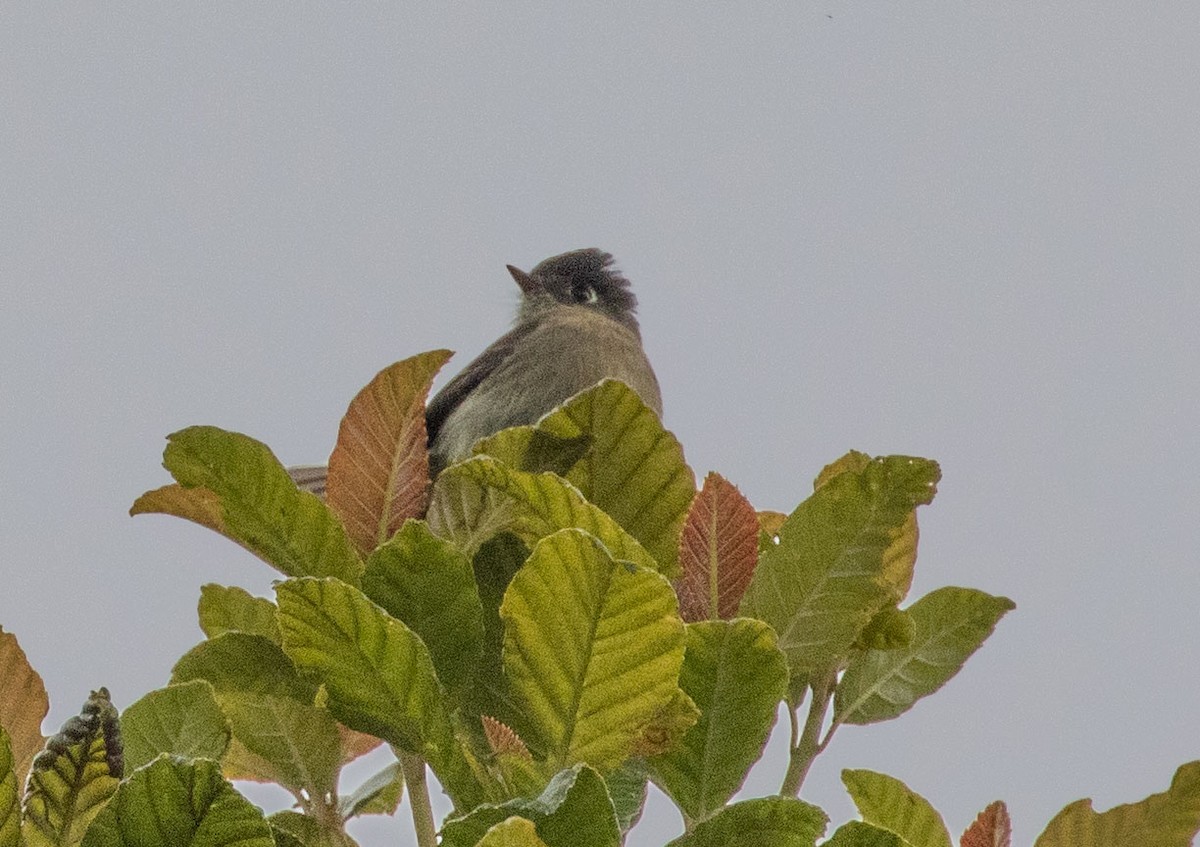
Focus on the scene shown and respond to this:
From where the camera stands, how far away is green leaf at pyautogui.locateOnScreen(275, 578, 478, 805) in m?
0.90

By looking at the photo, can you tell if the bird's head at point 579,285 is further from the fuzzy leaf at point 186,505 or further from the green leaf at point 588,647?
the green leaf at point 588,647

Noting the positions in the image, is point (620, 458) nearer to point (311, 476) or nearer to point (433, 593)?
point (433, 593)

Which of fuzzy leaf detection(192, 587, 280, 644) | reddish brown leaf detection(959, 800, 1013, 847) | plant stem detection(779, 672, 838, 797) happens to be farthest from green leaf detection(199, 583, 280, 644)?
reddish brown leaf detection(959, 800, 1013, 847)

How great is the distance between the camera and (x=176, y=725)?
941 millimetres

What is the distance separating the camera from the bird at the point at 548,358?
13.7ft

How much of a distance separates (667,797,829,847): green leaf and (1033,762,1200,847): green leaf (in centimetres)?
25

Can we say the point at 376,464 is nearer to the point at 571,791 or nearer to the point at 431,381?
the point at 431,381

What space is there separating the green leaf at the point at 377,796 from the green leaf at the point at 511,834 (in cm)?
33

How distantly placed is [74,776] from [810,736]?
0.57 m

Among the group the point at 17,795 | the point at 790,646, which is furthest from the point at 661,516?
the point at 17,795

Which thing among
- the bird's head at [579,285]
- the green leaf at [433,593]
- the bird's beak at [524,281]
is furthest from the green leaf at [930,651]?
the bird's beak at [524,281]

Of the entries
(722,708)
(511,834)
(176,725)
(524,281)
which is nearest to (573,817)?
(511,834)

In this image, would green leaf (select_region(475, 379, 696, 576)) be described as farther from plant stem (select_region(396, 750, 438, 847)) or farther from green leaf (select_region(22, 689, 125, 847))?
green leaf (select_region(22, 689, 125, 847))

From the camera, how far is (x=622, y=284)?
554cm
